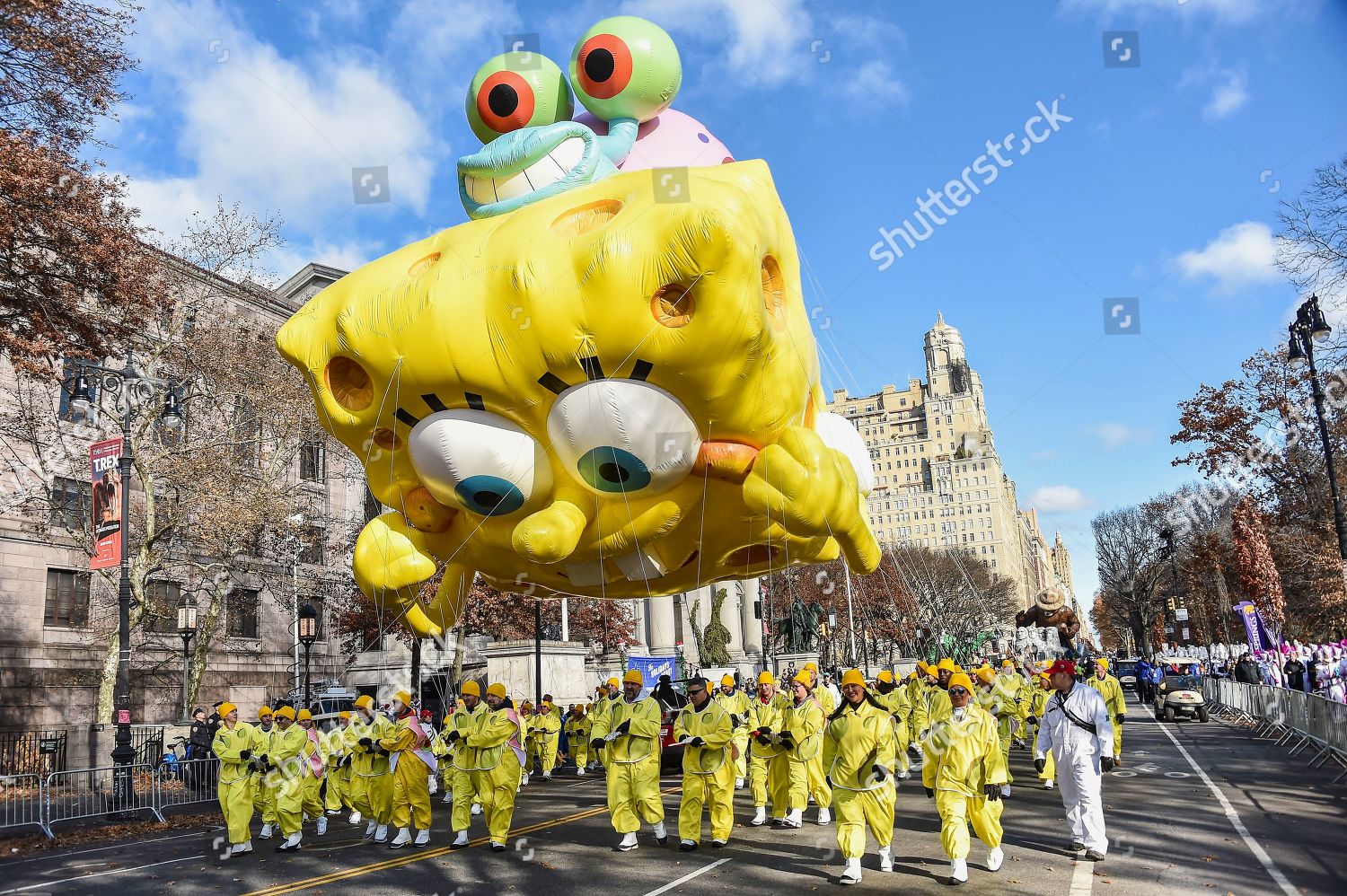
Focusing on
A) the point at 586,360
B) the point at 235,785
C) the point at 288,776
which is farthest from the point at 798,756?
the point at 235,785

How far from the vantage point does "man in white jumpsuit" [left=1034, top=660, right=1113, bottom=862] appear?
8.85 m

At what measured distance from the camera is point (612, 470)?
24.1 feet

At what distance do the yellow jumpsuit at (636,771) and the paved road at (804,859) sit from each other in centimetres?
38

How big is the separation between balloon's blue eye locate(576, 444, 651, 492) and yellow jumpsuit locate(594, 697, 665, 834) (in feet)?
12.0

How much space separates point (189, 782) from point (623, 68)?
14790 millimetres

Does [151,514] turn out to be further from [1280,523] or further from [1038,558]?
[1038,558]

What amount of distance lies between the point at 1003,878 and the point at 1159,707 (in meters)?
22.8

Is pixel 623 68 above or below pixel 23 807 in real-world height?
above

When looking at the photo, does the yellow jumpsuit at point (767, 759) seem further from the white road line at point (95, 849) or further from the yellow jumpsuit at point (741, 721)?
the white road line at point (95, 849)

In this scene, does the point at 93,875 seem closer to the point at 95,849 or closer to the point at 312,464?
the point at 95,849

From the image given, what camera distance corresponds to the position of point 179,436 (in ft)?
81.3

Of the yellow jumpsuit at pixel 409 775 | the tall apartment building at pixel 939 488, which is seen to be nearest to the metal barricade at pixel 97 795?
the yellow jumpsuit at pixel 409 775

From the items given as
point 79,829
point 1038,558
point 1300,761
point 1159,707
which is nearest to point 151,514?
point 79,829

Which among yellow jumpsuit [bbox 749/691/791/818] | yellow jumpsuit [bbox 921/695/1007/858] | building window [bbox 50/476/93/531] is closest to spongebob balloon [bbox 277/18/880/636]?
yellow jumpsuit [bbox 921/695/1007/858]
